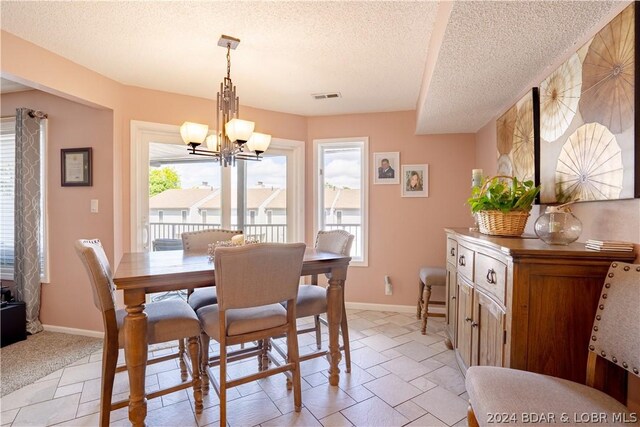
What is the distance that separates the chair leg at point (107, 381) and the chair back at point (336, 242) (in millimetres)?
1538

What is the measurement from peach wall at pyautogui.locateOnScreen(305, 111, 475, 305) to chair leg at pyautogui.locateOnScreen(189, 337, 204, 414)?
7.23 feet

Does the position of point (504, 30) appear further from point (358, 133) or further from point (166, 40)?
point (358, 133)

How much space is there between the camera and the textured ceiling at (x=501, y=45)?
52.8 inches

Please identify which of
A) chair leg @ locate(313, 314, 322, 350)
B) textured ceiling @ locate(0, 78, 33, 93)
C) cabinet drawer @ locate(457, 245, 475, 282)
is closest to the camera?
cabinet drawer @ locate(457, 245, 475, 282)

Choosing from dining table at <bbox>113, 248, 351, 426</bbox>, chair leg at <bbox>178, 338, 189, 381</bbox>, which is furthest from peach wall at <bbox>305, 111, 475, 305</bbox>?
chair leg at <bbox>178, 338, 189, 381</bbox>

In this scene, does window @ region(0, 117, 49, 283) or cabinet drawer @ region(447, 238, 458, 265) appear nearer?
cabinet drawer @ region(447, 238, 458, 265)

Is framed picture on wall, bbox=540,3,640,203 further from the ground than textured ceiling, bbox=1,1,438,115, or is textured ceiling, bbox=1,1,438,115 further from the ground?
textured ceiling, bbox=1,1,438,115

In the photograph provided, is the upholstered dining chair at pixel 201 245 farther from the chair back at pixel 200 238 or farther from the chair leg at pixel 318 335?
the chair leg at pixel 318 335

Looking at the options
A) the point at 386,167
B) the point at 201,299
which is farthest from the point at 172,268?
the point at 386,167

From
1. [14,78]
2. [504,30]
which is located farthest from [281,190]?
[504,30]

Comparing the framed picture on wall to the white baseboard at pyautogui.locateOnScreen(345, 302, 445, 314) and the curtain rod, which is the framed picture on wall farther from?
the curtain rod

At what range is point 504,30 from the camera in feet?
4.91

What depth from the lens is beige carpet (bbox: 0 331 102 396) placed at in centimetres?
222

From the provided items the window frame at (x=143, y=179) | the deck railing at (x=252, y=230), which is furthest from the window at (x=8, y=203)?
the deck railing at (x=252, y=230)
